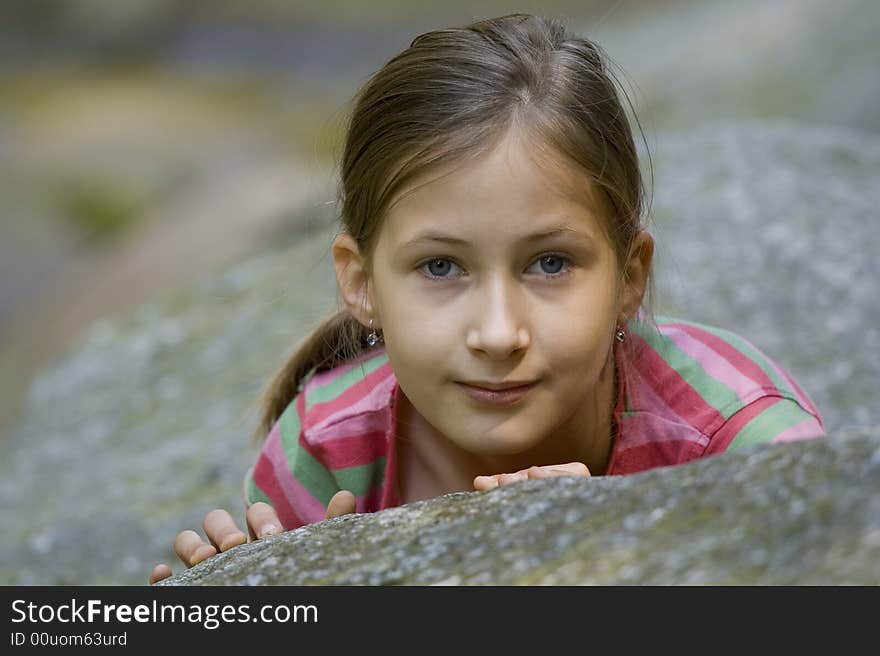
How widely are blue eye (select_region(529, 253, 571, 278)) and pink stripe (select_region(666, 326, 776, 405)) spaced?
78 centimetres

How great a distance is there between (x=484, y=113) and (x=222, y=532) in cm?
124

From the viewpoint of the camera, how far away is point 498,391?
2959mm

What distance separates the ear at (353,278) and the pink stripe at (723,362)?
92 cm

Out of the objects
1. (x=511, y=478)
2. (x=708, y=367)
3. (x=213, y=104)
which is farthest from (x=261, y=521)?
(x=213, y=104)

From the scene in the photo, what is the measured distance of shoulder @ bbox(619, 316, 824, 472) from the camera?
3.37 m

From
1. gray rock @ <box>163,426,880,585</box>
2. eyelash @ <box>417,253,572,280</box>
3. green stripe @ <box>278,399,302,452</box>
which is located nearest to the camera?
gray rock @ <box>163,426,880,585</box>

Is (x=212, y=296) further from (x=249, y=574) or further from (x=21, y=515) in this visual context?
(x=249, y=574)

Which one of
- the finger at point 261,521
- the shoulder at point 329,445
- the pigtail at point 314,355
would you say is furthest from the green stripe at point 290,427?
the finger at point 261,521

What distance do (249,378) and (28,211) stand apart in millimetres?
7201

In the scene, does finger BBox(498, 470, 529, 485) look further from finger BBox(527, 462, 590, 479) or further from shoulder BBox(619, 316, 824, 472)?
shoulder BBox(619, 316, 824, 472)

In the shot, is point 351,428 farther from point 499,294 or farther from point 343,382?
point 499,294

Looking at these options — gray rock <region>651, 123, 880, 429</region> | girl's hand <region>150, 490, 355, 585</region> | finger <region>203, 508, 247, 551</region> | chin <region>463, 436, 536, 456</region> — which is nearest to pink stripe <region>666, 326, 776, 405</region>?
chin <region>463, 436, 536, 456</region>

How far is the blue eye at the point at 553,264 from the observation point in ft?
9.52

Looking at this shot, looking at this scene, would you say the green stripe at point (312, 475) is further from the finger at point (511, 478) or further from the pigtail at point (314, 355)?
the finger at point (511, 478)
